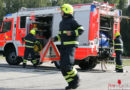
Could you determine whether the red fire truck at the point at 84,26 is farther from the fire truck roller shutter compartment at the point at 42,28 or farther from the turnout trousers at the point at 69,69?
the turnout trousers at the point at 69,69

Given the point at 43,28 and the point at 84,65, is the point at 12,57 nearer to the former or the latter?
the point at 43,28

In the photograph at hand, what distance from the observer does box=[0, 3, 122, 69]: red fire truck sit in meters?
11.6

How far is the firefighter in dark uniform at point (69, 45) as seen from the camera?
21.0 feet

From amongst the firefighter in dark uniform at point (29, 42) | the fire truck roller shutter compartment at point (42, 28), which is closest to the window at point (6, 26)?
the fire truck roller shutter compartment at point (42, 28)

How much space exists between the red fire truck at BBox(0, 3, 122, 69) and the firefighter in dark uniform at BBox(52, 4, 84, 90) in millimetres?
4917

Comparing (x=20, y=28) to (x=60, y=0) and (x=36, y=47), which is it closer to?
(x=36, y=47)

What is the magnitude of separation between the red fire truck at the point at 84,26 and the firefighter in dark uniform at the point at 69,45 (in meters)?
4.92

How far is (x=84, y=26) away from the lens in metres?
11.7

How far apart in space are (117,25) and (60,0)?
3404cm

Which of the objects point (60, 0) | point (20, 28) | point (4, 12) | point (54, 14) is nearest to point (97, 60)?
point (54, 14)

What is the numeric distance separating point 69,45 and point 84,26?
525 centimetres

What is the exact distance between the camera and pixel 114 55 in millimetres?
12609

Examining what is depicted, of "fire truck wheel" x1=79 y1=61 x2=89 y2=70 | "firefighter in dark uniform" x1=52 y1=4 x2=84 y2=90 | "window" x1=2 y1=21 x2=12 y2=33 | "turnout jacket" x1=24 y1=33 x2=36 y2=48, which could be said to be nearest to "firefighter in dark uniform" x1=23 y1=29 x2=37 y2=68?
"turnout jacket" x1=24 y1=33 x2=36 y2=48

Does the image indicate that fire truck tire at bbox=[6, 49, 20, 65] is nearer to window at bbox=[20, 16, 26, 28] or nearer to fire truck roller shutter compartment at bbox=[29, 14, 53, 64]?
window at bbox=[20, 16, 26, 28]
